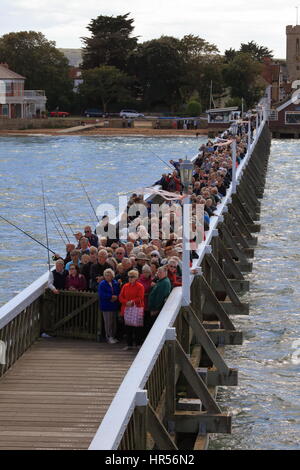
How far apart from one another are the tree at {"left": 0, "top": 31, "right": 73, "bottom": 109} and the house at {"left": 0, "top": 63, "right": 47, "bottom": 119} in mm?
2297

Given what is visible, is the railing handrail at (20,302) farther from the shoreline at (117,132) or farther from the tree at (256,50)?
the tree at (256,50)

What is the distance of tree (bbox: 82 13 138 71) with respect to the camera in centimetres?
13538

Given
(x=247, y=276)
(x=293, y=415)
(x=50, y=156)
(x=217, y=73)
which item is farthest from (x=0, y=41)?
(x=293, y=415)

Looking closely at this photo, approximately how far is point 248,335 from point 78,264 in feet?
23.3

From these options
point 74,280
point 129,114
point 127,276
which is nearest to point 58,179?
point 74,280

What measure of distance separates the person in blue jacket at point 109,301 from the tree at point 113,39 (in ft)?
398

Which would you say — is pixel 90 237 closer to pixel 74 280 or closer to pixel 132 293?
pixel 74 280

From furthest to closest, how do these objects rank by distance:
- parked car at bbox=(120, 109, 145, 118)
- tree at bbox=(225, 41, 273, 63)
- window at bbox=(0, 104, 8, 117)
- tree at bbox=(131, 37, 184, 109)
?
tree at bbox=(225, 41, 273, 63) → window at bbox=(0, 104, 8, 117) → parked car at bbox=(120, 109, 145, 118) → tree at bbox=(131, 37, 184, 109)

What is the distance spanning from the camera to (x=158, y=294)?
1424cm

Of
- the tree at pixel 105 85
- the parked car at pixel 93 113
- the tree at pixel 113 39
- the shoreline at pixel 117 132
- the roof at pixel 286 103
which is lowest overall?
the shoreline at pixel 117 132

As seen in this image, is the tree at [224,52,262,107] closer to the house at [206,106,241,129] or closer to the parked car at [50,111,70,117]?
the house at [206,106,241,129]

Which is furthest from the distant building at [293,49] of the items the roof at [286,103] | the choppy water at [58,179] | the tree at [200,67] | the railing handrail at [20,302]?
the railing handrail at [20,302]

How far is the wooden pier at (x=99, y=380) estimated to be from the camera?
431 inches

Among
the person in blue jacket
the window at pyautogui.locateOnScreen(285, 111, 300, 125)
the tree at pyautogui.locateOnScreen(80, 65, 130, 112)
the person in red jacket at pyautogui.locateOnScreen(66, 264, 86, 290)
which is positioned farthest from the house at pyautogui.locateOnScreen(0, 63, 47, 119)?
the person in blue jacket
